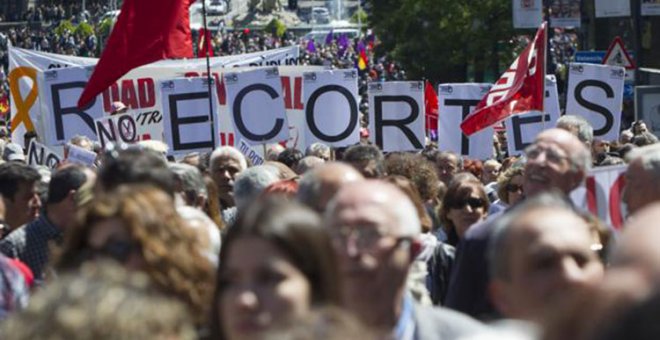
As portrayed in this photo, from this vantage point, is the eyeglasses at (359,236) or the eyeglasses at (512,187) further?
the eyeglasses at (512,187)

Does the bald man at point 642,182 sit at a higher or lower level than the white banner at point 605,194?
higher

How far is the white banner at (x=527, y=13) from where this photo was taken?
4169cm

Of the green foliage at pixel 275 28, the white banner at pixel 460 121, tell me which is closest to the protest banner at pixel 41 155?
the white banner at pixel 460 121

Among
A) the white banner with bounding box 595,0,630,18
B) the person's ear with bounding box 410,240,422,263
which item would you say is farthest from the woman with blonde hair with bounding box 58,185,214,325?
the white banner with bounding box 595,0,630,18

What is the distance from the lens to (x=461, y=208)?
314 inches

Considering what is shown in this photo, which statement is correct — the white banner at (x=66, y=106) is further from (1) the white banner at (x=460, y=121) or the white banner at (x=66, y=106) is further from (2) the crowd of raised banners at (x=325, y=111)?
(1) the white banner at (x=460, y=121)

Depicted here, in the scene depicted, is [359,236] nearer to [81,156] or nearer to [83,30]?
[81,156]

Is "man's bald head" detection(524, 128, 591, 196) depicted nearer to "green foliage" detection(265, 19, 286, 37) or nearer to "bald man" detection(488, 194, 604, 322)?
"bald man" detection(488, 194, 604, 322)

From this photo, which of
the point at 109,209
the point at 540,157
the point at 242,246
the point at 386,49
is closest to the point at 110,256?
the point at 109,209

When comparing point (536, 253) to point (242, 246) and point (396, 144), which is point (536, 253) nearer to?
point (242, 246)

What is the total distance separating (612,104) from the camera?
1456cm

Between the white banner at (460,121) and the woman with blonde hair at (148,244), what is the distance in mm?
10014

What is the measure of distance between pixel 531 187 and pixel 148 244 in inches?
89.3

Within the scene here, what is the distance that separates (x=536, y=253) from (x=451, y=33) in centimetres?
4692
